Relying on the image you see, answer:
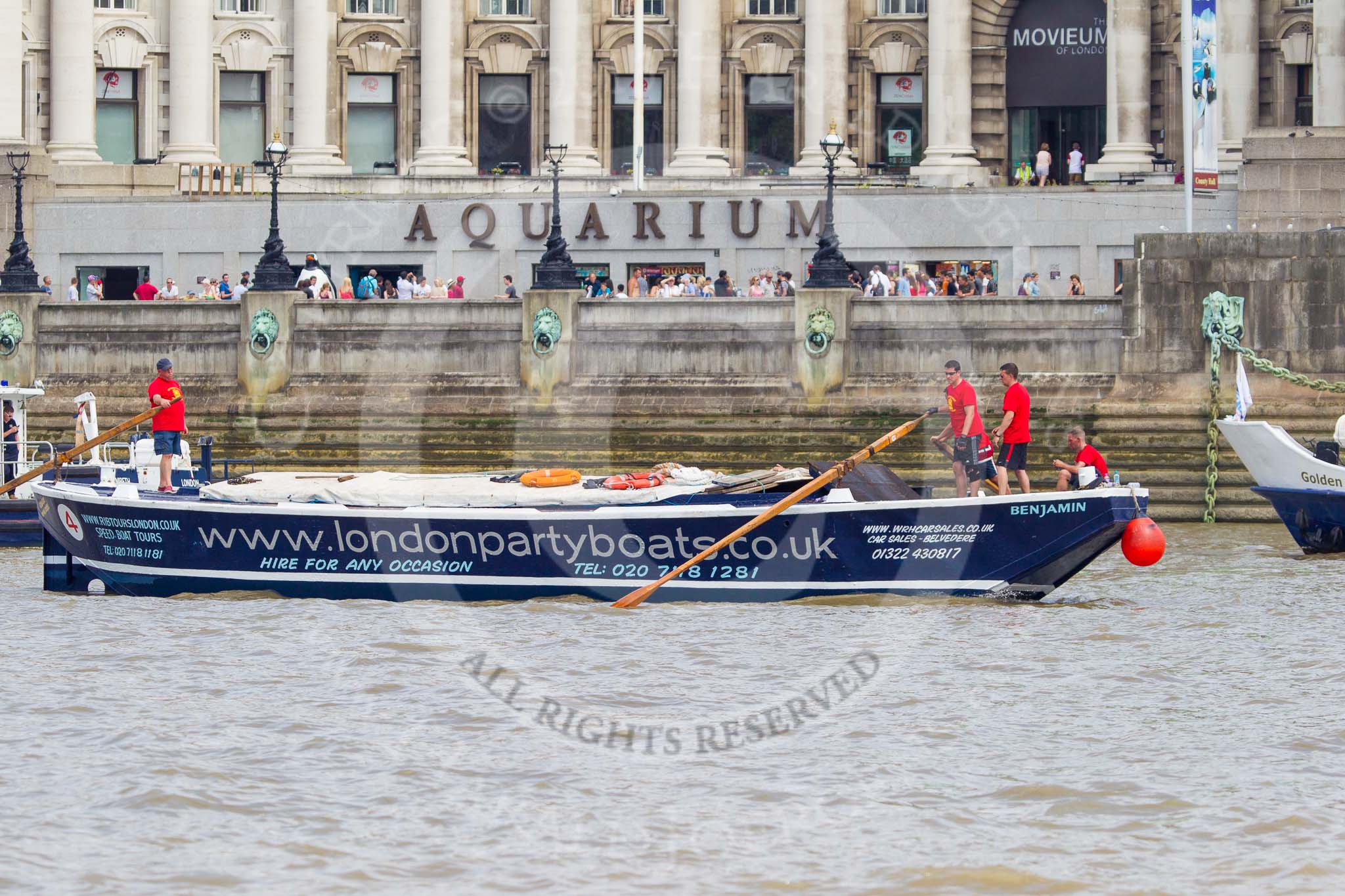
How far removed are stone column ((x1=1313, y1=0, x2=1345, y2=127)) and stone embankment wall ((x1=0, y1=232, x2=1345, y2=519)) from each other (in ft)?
56.8

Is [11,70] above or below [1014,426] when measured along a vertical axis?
above

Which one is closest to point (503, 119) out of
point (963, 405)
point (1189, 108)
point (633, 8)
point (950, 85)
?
point (633, 8)

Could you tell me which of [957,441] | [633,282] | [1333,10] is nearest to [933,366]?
[633,282]

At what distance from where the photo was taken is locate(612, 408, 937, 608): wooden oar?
2461 centimetres

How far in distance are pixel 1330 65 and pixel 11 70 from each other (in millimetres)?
32711

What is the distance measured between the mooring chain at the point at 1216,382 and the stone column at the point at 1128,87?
771 inches

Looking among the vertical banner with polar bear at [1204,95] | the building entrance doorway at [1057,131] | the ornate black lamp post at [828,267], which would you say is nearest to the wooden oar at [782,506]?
the ornate black lamp post at [828,267]

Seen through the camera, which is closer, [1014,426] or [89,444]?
[1014,426]

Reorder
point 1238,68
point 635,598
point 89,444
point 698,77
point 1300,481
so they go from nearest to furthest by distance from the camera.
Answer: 1. point 635,598
2. point 89,444
3. point 1300,481
4. point 1238,68
5. point 698,77

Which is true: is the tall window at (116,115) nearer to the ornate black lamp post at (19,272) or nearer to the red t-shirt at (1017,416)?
the ornate black lamp post at (19,272)

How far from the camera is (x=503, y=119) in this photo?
6438 cm

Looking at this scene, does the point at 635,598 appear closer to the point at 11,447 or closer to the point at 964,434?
the point at 964,434

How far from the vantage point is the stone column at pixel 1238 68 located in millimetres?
58062

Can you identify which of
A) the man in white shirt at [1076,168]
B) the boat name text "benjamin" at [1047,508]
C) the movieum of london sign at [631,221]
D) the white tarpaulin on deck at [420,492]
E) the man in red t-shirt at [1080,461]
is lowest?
the boat name text "benjamin" at [1047,508]
